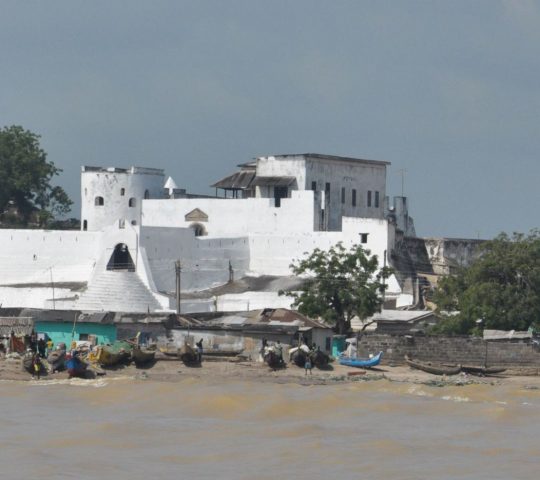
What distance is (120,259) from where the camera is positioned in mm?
55031

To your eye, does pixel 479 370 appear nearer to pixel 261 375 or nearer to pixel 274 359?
pixel 274 359

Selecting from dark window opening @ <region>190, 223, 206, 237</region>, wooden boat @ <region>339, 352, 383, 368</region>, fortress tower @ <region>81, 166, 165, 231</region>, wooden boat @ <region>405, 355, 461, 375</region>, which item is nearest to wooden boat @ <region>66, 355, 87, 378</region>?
wooden boat @ <region>339, 352, 383, 368</region>

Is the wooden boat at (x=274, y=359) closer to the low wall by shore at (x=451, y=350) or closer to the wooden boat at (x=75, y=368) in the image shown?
the low wall by shore at (x=451, y=350)

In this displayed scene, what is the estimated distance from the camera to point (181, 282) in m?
55.4

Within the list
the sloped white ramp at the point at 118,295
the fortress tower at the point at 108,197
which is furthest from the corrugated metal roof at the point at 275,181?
the sloped white ramp at the point at 118,295

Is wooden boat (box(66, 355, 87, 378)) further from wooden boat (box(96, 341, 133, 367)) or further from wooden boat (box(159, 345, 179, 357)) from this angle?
wooden boat (box(159, 345, 179, 357))

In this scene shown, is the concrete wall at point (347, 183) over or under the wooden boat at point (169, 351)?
over

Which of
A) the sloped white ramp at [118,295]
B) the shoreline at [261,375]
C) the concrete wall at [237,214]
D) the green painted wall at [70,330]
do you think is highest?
the concrete wall at [237,214]

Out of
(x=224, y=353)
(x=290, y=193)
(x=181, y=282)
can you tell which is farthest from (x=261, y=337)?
(x=290, y=193)

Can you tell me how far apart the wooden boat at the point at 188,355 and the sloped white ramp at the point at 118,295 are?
42.3ft

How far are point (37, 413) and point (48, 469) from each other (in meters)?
6.82

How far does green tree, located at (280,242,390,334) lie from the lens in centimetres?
4634

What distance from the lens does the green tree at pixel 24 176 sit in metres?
65.4

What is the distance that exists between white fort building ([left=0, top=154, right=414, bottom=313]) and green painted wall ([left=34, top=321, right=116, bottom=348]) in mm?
7672
